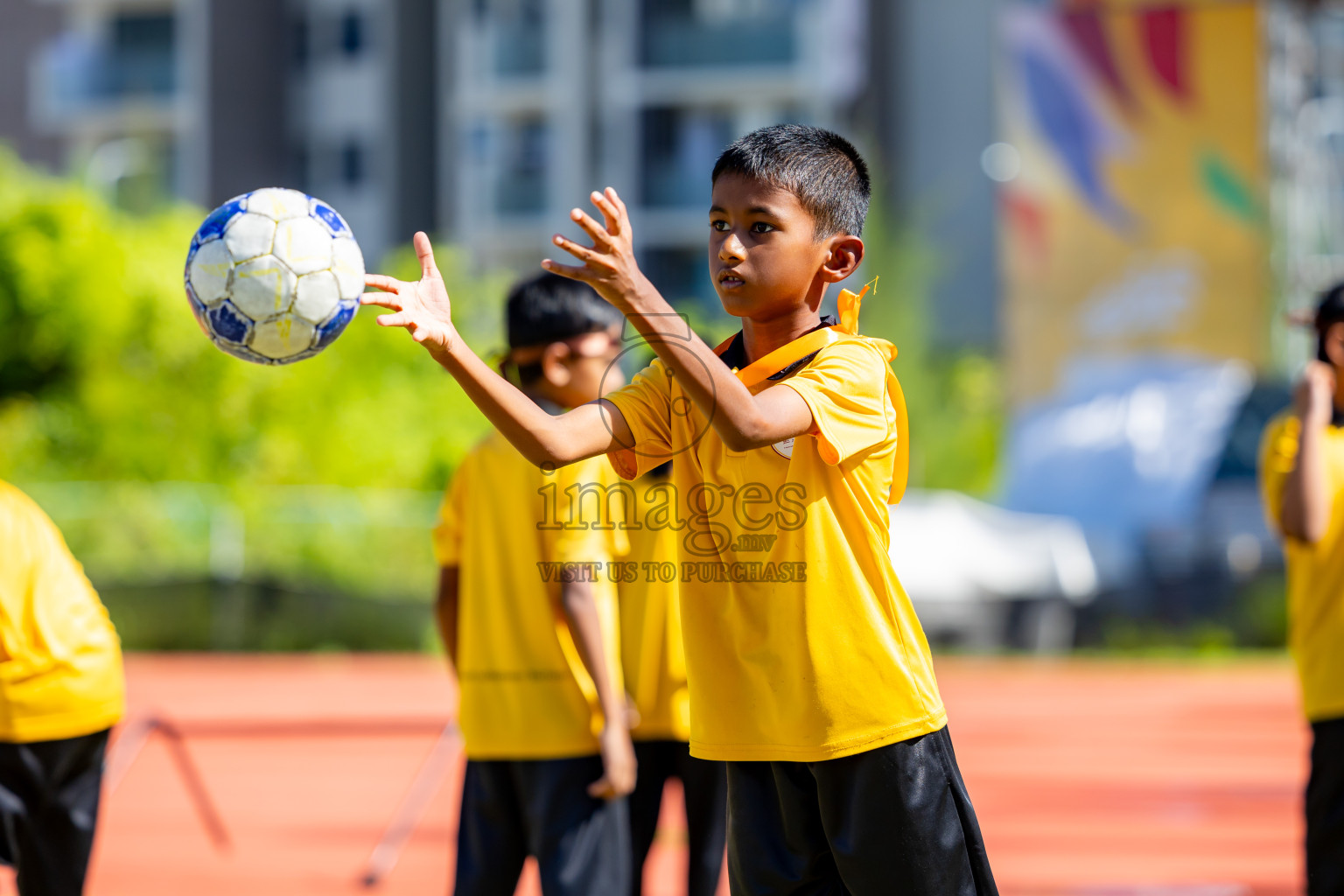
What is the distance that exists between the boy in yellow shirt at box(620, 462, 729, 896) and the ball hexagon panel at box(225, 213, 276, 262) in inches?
59.9

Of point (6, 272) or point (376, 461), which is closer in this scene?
point (376, 461)

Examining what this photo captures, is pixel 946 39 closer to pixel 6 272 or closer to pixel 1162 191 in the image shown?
pixel 1162 191

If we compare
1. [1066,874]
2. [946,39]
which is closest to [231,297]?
[1066,874]

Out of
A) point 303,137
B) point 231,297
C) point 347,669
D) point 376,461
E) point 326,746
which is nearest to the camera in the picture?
point 231,297

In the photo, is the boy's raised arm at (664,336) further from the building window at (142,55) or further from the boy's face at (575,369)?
the building window at (142,55)

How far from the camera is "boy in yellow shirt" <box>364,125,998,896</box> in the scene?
7.96 feet

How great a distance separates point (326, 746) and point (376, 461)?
980 cm

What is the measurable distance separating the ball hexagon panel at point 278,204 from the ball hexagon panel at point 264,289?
0.09m

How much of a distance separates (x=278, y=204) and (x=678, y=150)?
30597 mm

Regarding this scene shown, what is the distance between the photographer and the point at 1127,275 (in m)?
17.8

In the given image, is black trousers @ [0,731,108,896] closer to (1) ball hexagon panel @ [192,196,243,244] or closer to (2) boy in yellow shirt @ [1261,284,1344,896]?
(1) ball hexagon panel @ [192,196,243,244]

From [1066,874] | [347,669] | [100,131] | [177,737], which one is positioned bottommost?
[347,669]

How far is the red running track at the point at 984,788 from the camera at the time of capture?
5805 mm

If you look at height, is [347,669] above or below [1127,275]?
below
